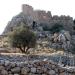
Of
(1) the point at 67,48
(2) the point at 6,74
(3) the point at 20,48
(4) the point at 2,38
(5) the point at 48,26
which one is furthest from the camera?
(5) the point at 48,26

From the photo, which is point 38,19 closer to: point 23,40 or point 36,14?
point 36,14

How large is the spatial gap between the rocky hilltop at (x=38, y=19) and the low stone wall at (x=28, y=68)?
205ft

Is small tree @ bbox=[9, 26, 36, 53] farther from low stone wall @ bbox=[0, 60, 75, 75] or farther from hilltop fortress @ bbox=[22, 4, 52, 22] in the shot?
low stone wall @ bbox=[0, 60, 75, 75]

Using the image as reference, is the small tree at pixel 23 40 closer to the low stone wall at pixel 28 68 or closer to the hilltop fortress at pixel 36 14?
the hilltop fortress at pixel 36 14

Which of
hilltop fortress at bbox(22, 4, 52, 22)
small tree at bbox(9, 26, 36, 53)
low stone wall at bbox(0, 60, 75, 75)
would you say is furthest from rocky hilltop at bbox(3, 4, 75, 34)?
low stone wall at bbox(0, 60, 75, 75)

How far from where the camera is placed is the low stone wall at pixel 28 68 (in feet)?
32.8

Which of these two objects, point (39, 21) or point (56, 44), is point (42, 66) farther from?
point (39, 21)

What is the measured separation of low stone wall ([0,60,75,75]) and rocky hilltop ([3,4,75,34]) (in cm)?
6251

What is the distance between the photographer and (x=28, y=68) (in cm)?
1003

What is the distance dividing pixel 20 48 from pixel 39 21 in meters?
28.0

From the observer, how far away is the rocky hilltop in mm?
74031

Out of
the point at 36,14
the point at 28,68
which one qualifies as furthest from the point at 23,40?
the point at 28,68

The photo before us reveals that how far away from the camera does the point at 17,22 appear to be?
73.1 meters

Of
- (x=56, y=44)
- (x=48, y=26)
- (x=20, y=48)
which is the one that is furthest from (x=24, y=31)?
(x=48, y=26)
